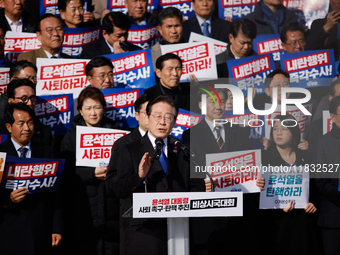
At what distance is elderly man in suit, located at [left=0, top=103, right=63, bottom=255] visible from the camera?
3770 mm

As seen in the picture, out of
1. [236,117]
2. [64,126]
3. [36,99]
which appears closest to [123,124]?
[64,126]

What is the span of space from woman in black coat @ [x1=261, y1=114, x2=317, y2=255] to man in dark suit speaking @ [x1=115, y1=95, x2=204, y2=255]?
141 cm

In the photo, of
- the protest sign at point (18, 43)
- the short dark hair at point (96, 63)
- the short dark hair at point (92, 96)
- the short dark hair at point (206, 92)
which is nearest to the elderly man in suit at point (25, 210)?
the short dark hair at point (92, 96)

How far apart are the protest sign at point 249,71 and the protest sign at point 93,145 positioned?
1.98m

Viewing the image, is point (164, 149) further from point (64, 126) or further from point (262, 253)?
point (64, 126)

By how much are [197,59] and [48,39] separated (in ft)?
6.44

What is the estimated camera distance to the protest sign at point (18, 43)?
6.11 metres

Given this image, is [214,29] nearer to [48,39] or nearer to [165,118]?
A: [48,39]

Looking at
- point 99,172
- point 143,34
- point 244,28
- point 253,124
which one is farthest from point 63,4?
point 253,124

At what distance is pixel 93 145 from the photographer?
4.37m

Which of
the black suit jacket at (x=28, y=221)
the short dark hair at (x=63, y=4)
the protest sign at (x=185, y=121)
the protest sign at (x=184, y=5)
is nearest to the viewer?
the black suit jacket at (x=28, y=221)

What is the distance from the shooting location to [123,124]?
5176mm

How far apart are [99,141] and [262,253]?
1975 millimetres

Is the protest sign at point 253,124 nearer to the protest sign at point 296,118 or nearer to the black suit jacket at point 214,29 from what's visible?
the protest sign at point 296,118
